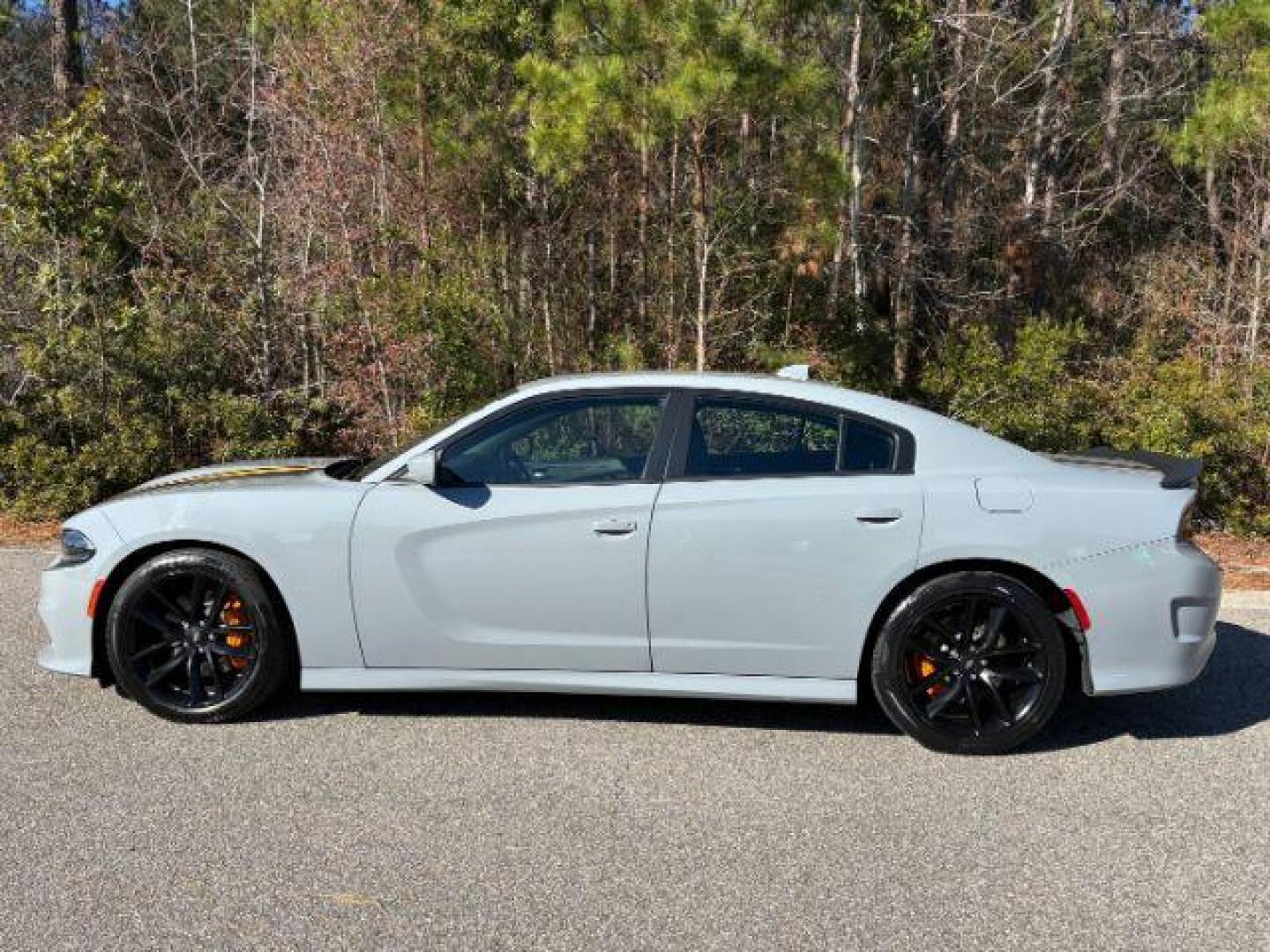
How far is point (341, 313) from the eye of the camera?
1100 cm

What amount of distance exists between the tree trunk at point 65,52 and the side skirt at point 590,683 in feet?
40.3

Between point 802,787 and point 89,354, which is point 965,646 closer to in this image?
point 802,787

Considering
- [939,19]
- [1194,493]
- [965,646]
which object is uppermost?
[939,19]

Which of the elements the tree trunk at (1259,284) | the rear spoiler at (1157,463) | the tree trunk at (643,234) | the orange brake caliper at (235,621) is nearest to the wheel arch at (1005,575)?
the rear spoiler at (1157,463)

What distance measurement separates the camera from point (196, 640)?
16.0 feet

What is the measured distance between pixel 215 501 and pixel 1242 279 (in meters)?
12.4

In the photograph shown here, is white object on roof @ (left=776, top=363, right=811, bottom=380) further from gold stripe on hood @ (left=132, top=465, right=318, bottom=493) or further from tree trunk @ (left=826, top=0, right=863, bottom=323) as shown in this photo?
tree trunk @ (left=826, top=0, right=863, bottom=323)

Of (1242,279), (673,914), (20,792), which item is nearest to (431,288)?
(20,792)

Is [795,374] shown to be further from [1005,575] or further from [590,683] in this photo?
[590,683]

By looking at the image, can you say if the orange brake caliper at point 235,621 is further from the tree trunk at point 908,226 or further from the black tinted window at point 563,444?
the tree trunk at point 908,226

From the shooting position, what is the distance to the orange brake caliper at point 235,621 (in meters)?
4.86

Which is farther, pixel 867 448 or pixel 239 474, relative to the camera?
pixel 239 474

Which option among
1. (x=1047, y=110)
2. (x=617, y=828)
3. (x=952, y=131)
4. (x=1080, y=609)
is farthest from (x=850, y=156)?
(x=617, y=828)

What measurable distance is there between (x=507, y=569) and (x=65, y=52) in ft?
43.2
